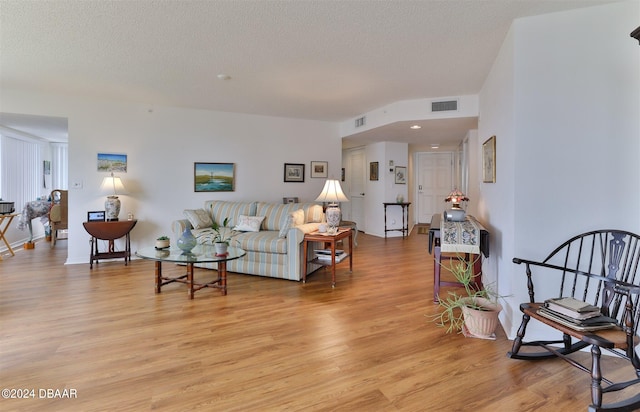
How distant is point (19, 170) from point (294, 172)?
17.4ft

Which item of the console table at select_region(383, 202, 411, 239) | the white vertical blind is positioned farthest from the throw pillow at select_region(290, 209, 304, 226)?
the white vertical blind

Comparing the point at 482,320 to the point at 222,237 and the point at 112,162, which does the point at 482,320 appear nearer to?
the point at 222,237

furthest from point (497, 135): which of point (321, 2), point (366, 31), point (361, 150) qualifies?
point (361, 150)

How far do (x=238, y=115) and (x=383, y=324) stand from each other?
14.3 feet

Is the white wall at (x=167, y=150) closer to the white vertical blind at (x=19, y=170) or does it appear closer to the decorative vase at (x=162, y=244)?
the decorative vase at (x=162, y=244)

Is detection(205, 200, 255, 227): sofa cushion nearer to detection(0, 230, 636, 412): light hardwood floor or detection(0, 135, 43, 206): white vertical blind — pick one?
detection(0, 230, 636, 412): light hardwood floor

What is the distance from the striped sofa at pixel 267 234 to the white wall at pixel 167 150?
0.88m

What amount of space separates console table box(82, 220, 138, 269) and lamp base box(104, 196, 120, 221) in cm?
14

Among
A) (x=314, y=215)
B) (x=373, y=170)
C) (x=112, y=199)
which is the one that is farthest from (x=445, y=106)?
(x=112, y=199)

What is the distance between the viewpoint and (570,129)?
2.18m

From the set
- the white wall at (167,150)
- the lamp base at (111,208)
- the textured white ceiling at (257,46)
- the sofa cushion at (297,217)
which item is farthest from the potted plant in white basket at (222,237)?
the textured white ceiling at (257,46)

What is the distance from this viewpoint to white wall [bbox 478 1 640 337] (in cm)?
209

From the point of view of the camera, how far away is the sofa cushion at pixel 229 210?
4.72 m

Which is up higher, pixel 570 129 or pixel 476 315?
pixel 570 129
